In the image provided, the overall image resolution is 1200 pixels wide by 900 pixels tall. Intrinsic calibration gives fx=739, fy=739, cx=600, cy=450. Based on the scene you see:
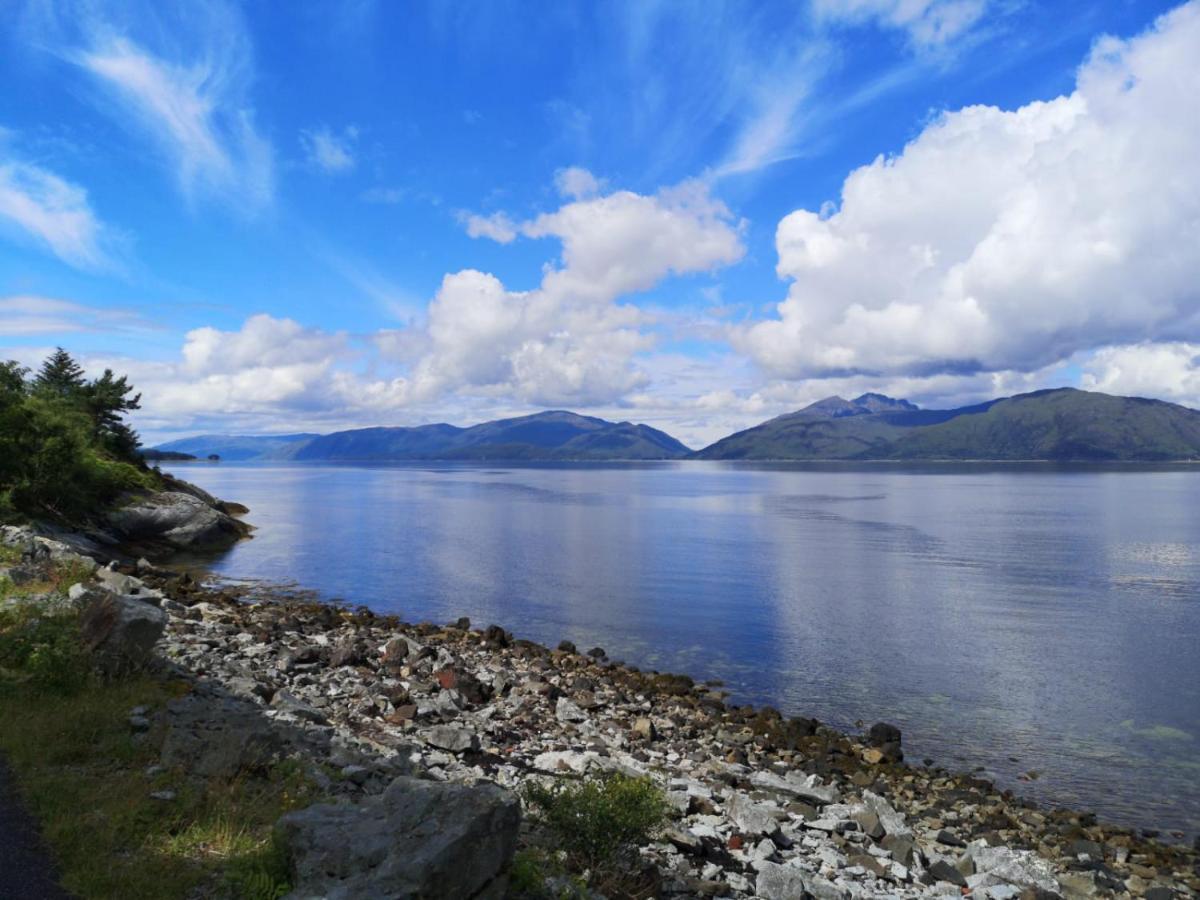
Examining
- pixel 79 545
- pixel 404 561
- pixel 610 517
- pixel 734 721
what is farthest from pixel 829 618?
pixel 610 517

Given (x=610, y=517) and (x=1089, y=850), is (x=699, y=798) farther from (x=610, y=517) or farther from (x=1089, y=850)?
(x=610, y=517)

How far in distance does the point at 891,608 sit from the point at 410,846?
49257 mm

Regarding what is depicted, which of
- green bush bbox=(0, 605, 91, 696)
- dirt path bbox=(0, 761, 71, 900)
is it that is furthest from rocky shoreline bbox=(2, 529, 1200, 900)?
dirt path bbox=(0, 761, 71, 900)

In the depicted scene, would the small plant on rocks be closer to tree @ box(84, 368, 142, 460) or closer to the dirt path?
the dirt path

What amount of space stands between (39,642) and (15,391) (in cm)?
5434

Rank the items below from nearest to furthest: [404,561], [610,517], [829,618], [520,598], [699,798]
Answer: [699,798] < [829,618] < [520,598] < [404,561] < [610,517]

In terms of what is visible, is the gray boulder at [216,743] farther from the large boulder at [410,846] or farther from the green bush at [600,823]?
the green bush at [600,823]

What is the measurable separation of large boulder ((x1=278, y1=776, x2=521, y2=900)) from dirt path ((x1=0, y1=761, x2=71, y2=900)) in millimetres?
2907

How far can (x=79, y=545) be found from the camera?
57812mm

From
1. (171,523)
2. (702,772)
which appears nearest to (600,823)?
(702,772)

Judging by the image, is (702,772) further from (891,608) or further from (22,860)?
(891,608)

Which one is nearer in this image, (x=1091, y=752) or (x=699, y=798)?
(x=699, y=798)

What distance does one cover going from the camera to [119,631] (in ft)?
63.8

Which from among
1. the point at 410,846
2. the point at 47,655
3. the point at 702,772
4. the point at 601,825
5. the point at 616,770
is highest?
the point at 47,655
